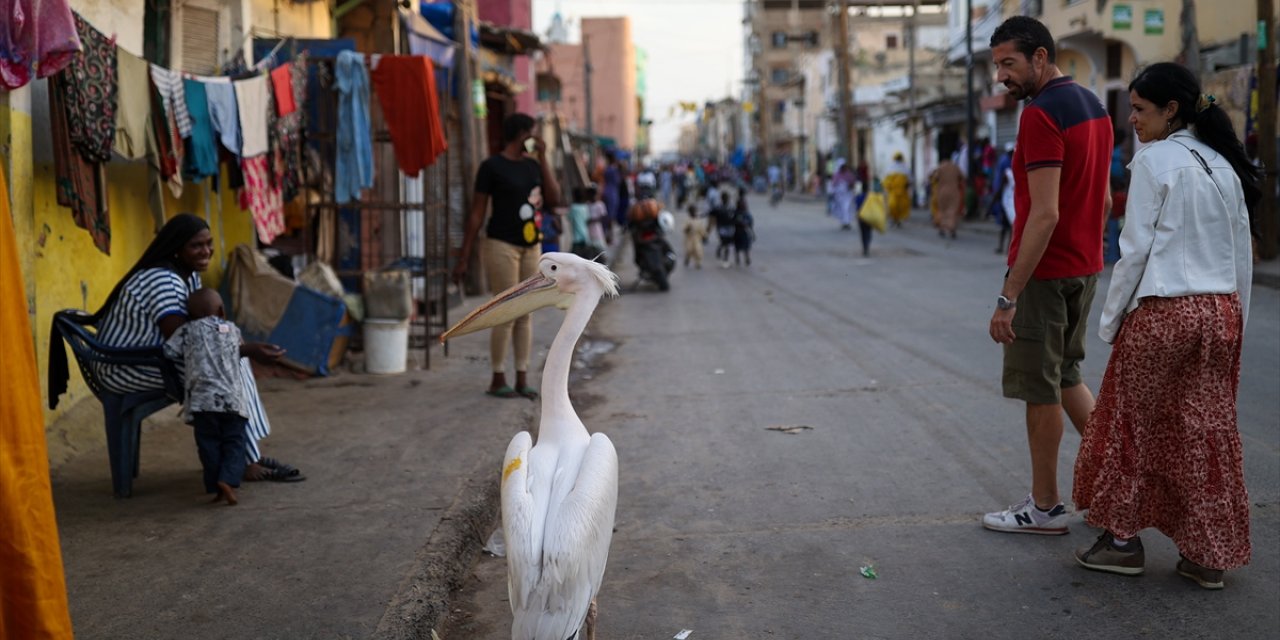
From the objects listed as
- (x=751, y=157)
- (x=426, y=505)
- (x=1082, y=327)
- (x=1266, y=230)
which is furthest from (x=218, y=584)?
(x=751, y=157)

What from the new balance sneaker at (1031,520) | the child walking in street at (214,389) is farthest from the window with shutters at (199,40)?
the new balance sneaker at (1031,520)

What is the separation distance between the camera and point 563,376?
12.4 ft

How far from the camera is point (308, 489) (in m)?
5.44

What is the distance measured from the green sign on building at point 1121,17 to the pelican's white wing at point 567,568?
77.7ft

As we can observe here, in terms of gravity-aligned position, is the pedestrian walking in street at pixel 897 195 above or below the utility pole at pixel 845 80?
below

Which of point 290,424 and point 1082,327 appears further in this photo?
point 290,424

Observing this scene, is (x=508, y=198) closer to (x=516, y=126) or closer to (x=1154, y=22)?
(x=516, y=126)

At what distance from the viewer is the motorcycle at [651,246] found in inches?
621

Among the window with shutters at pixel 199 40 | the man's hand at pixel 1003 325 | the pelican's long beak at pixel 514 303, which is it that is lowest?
the man's hand at pixel 1003 325

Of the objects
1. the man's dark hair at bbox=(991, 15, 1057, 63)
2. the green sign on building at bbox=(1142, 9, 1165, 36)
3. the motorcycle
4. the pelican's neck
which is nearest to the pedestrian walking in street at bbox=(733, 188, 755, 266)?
the motorcycle

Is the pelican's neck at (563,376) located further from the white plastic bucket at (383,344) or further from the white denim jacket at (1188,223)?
the white plastic bucket at (383,344)

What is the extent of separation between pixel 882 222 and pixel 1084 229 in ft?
57.8

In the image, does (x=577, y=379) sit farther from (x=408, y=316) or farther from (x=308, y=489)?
(x=308, y=489)

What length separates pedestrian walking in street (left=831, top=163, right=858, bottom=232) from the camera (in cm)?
2884
